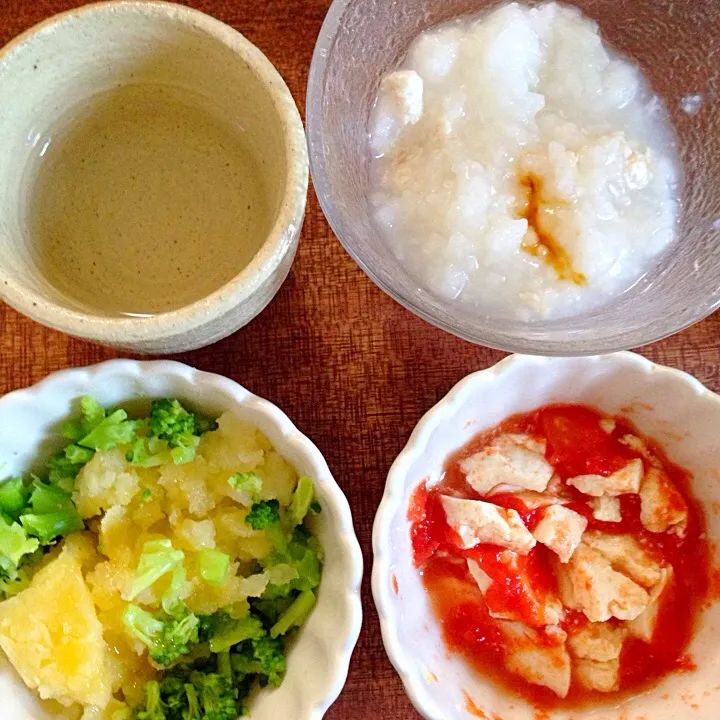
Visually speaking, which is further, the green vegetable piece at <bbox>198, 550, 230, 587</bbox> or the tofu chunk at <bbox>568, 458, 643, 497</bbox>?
the tofu chunk at <bbox>568, 458, 643, 497</bbox>

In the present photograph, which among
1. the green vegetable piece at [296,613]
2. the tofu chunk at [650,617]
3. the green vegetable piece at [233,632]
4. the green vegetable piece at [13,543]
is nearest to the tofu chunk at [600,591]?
the tofu chunk at [650,617]

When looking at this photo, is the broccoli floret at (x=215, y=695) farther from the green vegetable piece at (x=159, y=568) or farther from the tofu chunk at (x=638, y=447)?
the tofu chunk at (x=638, y=447)

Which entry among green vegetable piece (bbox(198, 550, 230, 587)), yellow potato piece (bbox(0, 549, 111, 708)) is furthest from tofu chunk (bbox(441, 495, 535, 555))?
yellow potato piece (bbox(0, 549, 111, 708))

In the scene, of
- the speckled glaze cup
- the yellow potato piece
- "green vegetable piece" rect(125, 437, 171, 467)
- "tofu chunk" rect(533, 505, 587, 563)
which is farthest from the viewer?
"tofu chunk" rect(533, 505, 587, 563)

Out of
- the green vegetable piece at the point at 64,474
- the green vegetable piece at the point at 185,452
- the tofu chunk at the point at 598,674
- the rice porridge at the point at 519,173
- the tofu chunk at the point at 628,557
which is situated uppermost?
the rice porridge at the point at 519,173

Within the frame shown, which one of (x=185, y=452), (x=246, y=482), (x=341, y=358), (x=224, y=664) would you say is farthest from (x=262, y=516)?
(x=341, y=358)

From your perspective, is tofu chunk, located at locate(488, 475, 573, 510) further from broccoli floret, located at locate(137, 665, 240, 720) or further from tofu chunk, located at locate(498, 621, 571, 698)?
broccoli floret, located at locate(137, 665, 240, 720)

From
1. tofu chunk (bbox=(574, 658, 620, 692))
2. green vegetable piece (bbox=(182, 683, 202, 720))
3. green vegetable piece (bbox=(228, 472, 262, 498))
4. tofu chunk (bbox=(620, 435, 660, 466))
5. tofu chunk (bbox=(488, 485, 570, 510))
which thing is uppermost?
green vegetable piece (bbox=(228, 472, 262, 498))

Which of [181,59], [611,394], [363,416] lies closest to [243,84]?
[181,59]
